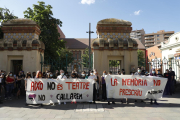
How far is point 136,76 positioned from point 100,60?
2657mm

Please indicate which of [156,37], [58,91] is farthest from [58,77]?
[156,37]

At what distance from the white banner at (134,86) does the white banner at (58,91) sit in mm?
1079

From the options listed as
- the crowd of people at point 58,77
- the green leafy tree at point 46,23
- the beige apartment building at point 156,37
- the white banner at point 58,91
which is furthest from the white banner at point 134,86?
the beige apartment building at point 156,37

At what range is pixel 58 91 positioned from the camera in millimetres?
7477

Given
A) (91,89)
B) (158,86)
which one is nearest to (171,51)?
(158,86)

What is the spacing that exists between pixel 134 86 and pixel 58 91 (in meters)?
3.86

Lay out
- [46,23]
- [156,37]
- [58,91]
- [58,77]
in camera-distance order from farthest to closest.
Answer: [156,37] → [46,23] → [58,77] → [58,91]

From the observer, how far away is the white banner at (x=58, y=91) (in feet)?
24.1

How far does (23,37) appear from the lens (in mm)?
10094

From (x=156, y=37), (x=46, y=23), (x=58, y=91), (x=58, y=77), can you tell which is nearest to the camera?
(x=58, y=91)

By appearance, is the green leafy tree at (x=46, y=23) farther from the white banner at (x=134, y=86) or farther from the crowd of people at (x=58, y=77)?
the white banner at (x=134, y=86)

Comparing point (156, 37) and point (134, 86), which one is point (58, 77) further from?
point (156, 37)

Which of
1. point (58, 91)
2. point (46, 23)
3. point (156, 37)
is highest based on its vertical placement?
point (156, 37)

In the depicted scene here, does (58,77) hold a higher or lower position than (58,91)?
higher
